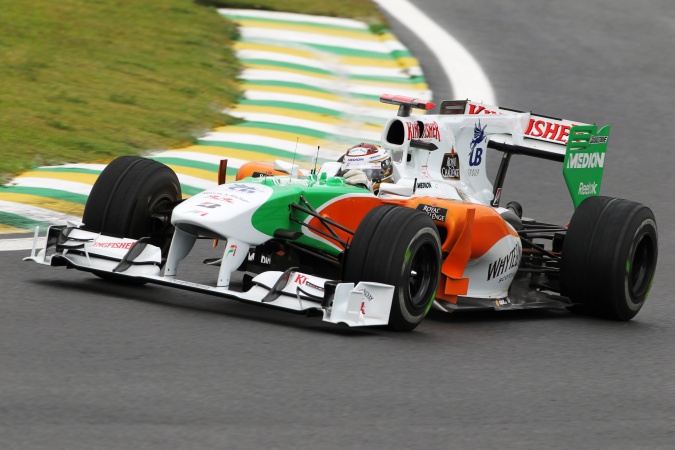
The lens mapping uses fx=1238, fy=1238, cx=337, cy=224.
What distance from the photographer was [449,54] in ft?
58.3

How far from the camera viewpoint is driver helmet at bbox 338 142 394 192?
800 cm

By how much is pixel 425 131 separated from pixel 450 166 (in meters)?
0.38

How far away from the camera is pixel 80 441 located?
465cm

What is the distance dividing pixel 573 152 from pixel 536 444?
3950 millimetres

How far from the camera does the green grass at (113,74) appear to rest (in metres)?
12.4

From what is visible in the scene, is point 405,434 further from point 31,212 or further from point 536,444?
point 31,212

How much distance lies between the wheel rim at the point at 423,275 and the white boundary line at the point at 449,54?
8676 mm

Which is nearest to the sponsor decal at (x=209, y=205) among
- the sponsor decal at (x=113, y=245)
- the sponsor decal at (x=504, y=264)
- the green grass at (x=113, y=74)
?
the sponsor decal at (x=113, y=245)

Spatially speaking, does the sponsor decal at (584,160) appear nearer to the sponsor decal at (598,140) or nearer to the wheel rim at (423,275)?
the sponsor decal at (598,140)

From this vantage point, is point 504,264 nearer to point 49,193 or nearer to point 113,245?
point 113,245

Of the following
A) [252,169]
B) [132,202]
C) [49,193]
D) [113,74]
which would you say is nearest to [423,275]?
[252,169]

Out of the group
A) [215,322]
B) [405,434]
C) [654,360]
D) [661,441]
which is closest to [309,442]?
[405,434]

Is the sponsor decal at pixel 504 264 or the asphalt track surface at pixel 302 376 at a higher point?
the sponsor decal at pixel 504 264

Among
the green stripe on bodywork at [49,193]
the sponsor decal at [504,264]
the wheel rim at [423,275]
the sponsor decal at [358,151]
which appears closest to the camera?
the wheel rim at [423,275]
